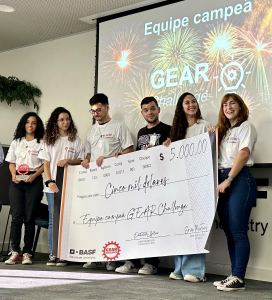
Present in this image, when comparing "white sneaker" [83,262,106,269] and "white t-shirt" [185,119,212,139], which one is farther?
"white sneaker" [83,262,106,269]

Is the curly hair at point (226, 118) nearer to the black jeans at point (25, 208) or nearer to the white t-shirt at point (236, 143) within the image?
the white t-shirt at point (236, 143)

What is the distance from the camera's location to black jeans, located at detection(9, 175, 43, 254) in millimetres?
4020

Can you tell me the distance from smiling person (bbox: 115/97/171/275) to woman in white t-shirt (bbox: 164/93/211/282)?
27 centimetres

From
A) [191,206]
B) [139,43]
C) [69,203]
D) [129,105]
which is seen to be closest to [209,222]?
[191,206]

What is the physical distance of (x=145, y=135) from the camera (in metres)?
3.82

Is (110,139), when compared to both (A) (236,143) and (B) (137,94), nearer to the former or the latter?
(B) (137,94)

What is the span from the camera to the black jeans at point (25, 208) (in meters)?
4.02

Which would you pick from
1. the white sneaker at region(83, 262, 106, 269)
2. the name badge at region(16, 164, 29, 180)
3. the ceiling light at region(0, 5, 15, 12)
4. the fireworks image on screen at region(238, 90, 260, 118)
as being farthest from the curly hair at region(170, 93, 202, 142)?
the ceiling light at region(0, 5, 15, 12)

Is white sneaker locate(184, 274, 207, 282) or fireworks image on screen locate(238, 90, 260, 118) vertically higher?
fireworks image on screen locate(238, 90, 260, 118)

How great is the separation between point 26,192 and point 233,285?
2.14 metres

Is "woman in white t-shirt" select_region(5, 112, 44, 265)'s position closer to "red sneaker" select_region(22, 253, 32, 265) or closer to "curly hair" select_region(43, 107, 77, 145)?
"red sneaker" select_region(22, 253, 32, 265)

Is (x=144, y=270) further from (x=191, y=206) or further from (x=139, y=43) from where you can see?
(x=139, y=43)

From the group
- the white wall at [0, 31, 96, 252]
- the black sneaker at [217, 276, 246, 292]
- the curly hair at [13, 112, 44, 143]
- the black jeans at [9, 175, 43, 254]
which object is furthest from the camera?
the white wall at [0, 31, 96, 252]

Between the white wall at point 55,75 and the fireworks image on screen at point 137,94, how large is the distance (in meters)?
0.89
